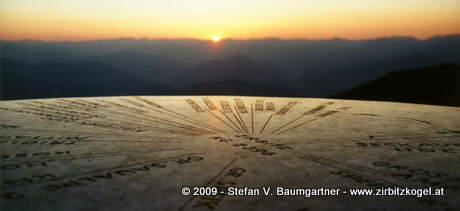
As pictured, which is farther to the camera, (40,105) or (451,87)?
(451,87)

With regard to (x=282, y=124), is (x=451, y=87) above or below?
above

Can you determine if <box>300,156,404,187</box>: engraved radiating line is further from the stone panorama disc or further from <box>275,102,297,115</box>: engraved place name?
<box>275,102,297,115</box>: engraved place name

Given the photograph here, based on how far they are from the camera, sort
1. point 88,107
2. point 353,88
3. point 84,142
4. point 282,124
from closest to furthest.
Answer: point 84,142, point 282,124, point 88,107, point 353,88

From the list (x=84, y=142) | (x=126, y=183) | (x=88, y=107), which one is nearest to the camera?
(x=126, y=183)

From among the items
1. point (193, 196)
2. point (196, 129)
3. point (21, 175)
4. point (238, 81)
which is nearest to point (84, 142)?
point (21, 175)

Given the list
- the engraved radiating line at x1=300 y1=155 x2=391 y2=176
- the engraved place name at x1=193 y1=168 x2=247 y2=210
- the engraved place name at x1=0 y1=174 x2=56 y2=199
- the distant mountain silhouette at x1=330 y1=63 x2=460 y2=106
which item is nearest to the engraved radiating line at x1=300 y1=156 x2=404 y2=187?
the engraved radiating line at x1=300 y1=155 x2=391 y2=176

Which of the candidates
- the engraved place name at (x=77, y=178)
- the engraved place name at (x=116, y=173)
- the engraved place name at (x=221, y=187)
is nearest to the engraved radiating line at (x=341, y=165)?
the engraved place name at (x=221, y=187)

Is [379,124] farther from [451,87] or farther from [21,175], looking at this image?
[451,87]

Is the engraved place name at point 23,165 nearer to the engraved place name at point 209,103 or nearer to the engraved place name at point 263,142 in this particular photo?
the engraved place name at point 263,142

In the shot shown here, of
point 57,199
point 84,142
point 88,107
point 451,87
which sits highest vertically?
point 451,87
